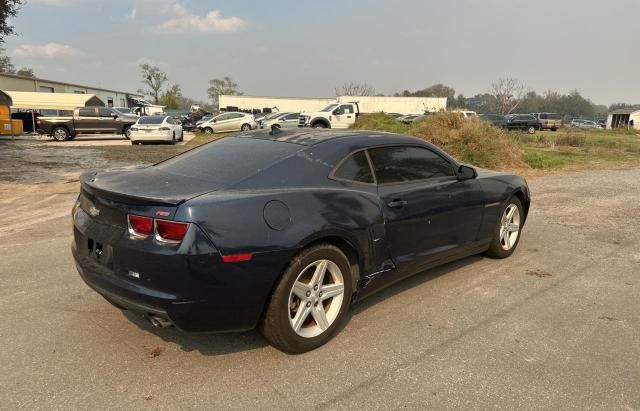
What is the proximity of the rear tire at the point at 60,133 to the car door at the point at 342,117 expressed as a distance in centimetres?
1387

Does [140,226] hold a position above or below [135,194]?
below

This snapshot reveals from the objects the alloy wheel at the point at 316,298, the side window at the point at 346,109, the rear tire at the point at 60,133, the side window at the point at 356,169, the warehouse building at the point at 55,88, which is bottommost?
the alloy wheel at the point at 316,298

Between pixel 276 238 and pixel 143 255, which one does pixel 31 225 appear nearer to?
pixel 143 255

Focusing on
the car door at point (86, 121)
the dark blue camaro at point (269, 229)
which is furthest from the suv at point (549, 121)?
the dark blue camaro at point (269, 229)

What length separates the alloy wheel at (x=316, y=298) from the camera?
9.93ft

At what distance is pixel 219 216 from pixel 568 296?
3.32m

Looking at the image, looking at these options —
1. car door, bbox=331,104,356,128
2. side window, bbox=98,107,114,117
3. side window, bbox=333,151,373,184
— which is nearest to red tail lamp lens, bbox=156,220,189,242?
side window, bbox=333,151,373,184

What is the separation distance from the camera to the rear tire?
2314 cm

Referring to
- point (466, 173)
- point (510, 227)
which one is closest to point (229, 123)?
point (510, 227)

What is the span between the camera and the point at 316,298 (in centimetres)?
312

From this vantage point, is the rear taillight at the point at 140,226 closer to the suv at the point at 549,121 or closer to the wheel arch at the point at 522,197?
the wheel arch at the point at 522,197

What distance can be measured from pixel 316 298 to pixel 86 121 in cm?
2443

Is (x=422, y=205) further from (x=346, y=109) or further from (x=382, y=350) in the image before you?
(x=346, y=109)

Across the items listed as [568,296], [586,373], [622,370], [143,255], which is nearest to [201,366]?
[143,255]
